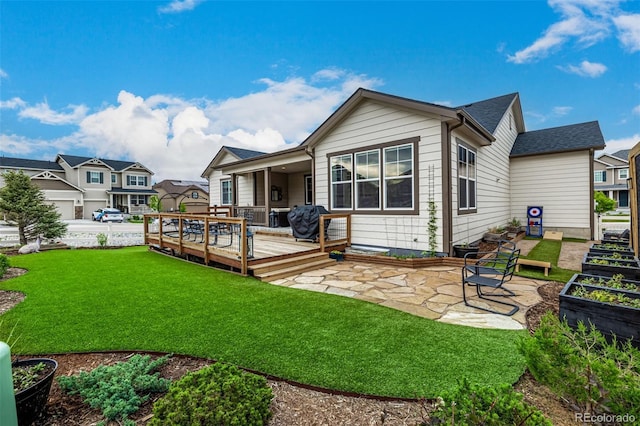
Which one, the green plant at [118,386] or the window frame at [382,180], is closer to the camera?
the green plant at [118,386]

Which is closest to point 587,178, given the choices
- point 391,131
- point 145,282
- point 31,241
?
point 391,131

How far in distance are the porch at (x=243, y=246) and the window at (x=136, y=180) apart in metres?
33.3

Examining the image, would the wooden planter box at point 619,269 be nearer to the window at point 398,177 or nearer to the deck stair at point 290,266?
the window at point 398,177

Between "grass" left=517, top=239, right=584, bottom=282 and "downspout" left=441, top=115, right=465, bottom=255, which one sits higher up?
"downspout" left=441, top=115, right=465, bottom=255

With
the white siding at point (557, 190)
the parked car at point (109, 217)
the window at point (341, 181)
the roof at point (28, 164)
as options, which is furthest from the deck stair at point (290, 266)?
the roof at point (28, 164)

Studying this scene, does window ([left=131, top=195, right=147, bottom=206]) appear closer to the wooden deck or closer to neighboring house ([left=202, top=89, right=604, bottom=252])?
neighboring house ([left=202, top=89, right=604, bottom=252])

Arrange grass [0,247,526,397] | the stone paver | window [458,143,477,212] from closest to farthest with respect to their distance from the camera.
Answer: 1. grass [0,247,526,397]
2. the stone paver
3. window [458,143,477,212]

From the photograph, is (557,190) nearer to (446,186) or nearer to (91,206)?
(446,186)

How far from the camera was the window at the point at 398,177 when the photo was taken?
742cm

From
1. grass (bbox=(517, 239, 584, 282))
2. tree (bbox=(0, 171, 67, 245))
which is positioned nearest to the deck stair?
grass (bbox=(517, 239, 584, 282))

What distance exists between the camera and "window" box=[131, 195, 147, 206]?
1454 inches

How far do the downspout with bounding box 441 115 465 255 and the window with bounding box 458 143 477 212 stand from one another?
910 millimetres

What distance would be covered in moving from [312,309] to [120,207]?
4074 cm

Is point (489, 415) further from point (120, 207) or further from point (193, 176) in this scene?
point (193, 176)
